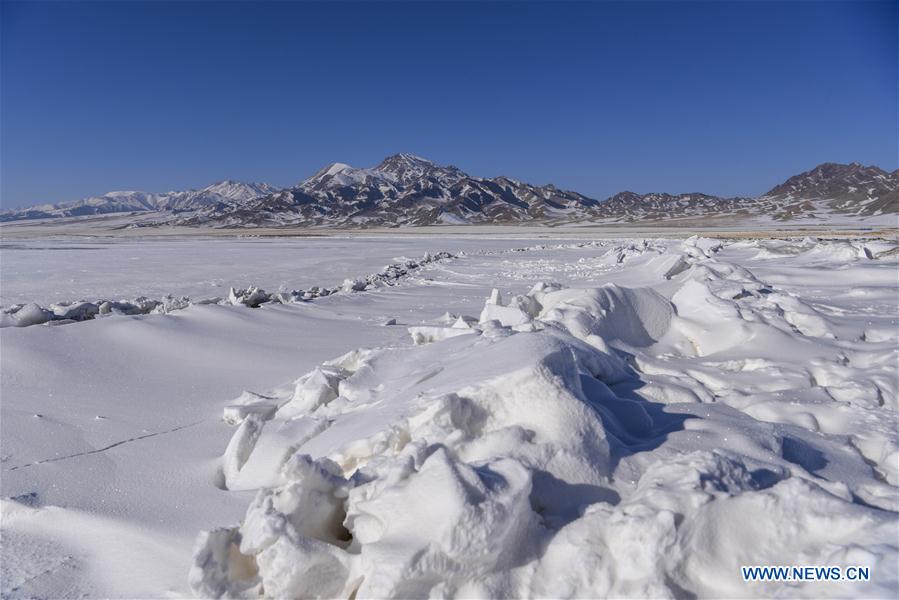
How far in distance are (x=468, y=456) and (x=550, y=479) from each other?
→ 1.19ft

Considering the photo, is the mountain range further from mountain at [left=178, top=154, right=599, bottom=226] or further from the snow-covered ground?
the snow-covered ground

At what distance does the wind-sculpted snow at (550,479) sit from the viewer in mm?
1846

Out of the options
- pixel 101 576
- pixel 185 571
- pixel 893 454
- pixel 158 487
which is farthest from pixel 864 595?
pixel 158 487

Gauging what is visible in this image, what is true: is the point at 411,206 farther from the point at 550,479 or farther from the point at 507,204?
the point at 550,479

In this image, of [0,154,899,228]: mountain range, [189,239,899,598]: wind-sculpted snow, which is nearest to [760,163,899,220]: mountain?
[0,154,899,228]: mountain range

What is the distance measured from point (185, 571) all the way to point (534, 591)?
1.35 meters

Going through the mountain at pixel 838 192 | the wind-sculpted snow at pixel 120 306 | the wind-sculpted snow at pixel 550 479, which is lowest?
the wind-sculpted snow at pixel 120 306

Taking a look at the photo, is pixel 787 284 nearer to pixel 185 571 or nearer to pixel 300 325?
pixel 300 325

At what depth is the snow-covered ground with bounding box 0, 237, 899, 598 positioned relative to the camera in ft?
6.15

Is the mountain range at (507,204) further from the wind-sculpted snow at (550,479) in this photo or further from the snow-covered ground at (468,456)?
the wind-sculpted snow at (550,479)

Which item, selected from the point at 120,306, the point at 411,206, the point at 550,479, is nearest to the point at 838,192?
the point at 411,206

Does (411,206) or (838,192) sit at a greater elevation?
(838,192)

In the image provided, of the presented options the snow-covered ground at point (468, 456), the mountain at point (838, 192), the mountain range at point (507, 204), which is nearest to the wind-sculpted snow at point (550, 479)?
the snow-covered ground at point (468, 456)

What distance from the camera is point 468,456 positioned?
2420 mm
